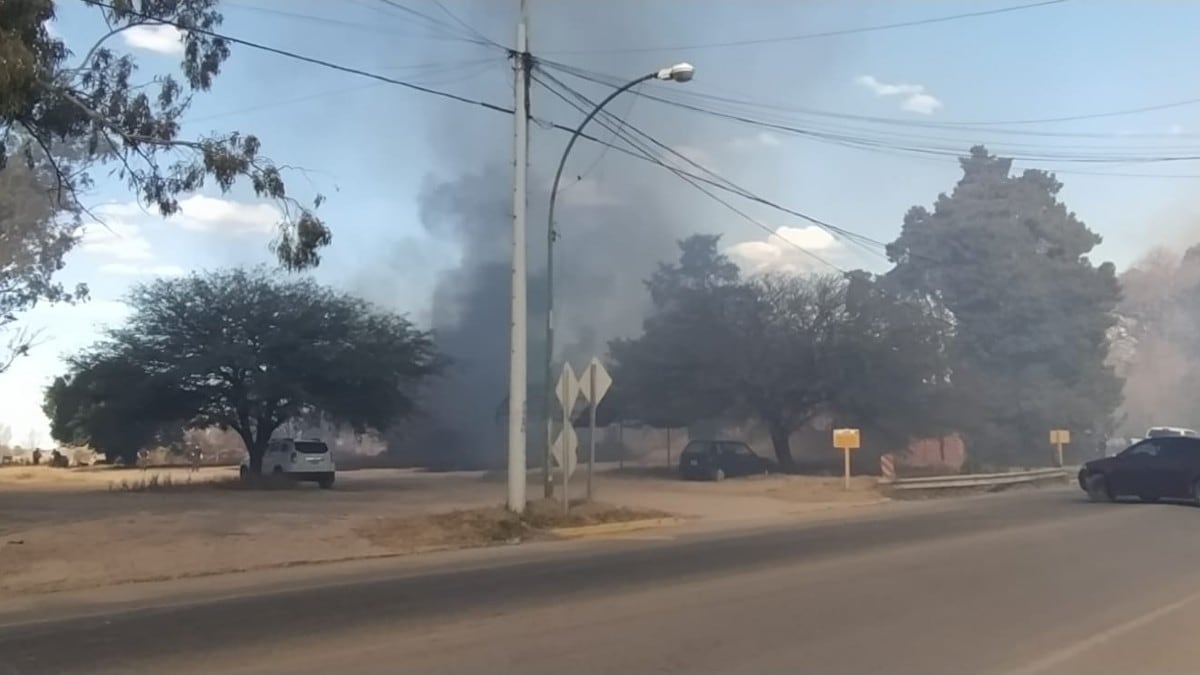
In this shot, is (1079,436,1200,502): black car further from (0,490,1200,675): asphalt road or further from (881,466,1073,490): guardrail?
(0,490,1200,675): asphalt road

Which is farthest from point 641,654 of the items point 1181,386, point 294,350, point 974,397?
point 1181,386

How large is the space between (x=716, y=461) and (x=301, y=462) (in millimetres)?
14167

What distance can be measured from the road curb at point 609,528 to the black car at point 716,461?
1824 centimetres

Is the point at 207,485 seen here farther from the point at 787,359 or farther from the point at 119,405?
the point at 787,359

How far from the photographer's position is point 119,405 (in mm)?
40344

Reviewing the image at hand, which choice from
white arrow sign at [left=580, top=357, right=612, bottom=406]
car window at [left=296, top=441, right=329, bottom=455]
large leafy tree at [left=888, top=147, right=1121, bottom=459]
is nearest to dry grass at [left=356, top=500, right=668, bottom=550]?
white arrow sign at [left=580, top=357, right=612, bottom=406]

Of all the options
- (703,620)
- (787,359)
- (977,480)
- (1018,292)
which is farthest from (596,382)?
(1018,292)

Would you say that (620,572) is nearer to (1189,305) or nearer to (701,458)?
(701,458)

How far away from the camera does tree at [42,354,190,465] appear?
132 ft

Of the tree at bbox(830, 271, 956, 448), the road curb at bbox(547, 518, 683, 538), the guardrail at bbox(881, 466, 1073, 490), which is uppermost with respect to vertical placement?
the tree at bbox(830, 271, 956, 448)

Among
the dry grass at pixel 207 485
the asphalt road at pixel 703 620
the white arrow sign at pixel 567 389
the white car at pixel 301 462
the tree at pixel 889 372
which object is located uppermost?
the tree at pixel 889 372

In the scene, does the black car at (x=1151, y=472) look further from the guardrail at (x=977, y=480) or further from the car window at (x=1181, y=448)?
the guardrail at (x=977, y=480)

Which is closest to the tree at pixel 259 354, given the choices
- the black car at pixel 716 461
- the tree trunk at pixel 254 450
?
the tree trunk at pixel 254 450

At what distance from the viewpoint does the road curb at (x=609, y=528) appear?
74.9 feet
